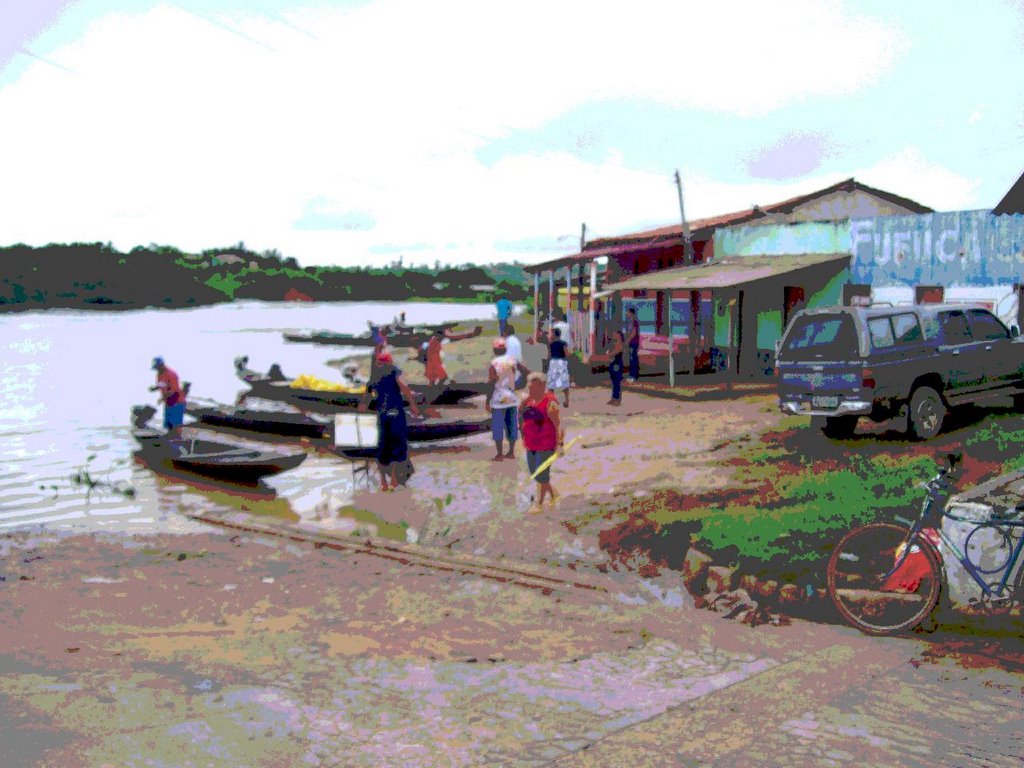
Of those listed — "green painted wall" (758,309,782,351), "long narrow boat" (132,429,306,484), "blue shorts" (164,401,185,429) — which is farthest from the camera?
"green painted wall" (758,309,782,351)

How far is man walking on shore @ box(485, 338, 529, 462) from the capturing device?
1575cm

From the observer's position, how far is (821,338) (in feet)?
50.6

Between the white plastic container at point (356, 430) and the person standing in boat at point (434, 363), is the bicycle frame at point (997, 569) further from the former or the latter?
the person standing in boat at point (434, 363)

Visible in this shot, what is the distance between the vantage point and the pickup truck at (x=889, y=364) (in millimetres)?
14977

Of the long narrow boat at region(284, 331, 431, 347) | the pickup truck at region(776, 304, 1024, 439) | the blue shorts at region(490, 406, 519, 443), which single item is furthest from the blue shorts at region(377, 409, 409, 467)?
the long narrow boat at region(284, 331, 431, 347)

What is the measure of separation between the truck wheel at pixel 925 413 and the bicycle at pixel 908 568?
24.3ft

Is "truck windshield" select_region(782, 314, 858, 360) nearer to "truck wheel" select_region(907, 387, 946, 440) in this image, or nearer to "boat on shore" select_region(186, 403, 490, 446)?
"truck wheel" select_region(907, 387, 946, 440)

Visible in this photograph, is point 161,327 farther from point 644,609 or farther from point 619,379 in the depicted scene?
point 644,609

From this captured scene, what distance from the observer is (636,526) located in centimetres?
1144

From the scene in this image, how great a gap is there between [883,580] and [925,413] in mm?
8175

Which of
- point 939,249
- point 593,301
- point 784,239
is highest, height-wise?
point 784,239

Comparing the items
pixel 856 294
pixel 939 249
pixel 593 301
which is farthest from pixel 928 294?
pixel 593 301

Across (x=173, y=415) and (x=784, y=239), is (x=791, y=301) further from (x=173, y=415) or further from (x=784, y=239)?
(x=173, y=415)

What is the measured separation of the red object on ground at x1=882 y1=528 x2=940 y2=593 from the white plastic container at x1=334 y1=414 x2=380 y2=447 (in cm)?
904
